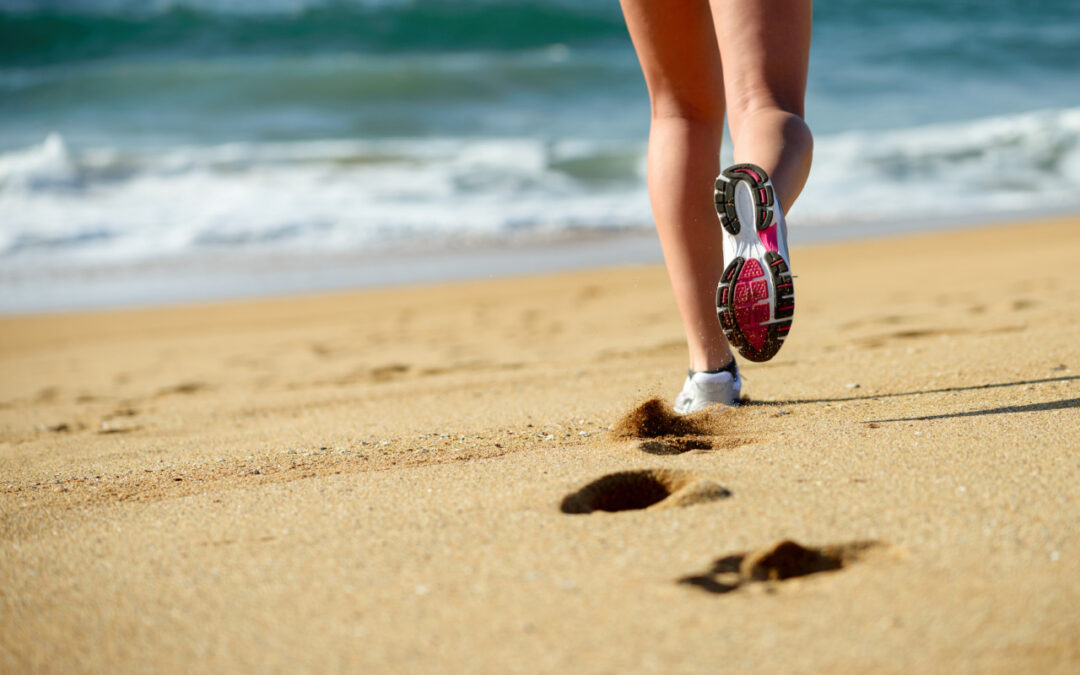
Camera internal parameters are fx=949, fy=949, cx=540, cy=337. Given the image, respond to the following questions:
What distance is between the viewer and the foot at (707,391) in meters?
1.92

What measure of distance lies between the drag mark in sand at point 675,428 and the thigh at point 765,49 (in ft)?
1.77

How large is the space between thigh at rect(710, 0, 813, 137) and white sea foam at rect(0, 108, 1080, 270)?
5.89 meters

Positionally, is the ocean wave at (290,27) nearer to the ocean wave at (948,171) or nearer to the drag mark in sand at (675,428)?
the ocean wave at (948,171)

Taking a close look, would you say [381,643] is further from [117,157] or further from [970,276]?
[117,157]

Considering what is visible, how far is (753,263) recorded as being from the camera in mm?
1489

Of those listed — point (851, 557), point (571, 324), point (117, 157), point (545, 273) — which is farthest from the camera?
point (117, 157)

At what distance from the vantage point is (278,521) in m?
1.40

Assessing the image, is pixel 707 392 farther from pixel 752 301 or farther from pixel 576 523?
pixel 576 523

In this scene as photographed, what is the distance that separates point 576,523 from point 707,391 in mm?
700

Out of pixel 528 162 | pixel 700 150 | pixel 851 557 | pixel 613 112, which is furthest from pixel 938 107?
pixel 851 557

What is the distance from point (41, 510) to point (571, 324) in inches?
105

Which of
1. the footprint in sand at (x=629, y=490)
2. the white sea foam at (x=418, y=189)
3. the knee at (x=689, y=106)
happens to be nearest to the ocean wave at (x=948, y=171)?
the white sea foam at (x=418, y=189)

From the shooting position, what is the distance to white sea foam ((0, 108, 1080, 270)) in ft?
24.6

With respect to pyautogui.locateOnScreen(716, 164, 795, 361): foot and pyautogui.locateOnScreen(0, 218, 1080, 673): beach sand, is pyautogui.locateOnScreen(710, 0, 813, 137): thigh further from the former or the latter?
pyautogui.locateOnScreen(0, 218, 1080, 673): beach sand
